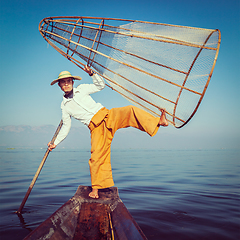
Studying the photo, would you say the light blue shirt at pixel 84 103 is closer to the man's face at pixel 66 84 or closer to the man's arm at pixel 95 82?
the man's arm at pixel 95 82

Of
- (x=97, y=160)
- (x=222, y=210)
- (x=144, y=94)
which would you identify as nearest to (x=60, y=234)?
(x=97, y=160)

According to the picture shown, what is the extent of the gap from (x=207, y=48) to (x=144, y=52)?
3.53 feet

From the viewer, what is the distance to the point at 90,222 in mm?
2818

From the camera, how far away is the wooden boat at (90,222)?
A: 7.57ft

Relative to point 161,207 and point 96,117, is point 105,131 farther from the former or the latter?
point 161,207

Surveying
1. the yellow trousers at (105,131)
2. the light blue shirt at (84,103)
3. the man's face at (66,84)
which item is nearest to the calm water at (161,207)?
the yellow trousers at (105,131)

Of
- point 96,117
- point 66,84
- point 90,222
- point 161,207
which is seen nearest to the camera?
point 90,222

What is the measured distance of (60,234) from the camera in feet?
8.07

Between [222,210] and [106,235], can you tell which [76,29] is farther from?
[222,210]

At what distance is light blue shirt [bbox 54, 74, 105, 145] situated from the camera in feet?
11.8

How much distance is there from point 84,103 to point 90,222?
1957 millimetres

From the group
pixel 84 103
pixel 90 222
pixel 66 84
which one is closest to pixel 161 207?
pixel 90 222

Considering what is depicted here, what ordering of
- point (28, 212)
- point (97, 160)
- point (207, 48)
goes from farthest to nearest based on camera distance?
1. point (28, 212)
2. point (97, 160)
3. point (207, 48)

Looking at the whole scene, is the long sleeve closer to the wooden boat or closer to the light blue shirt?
the light blue shirt
